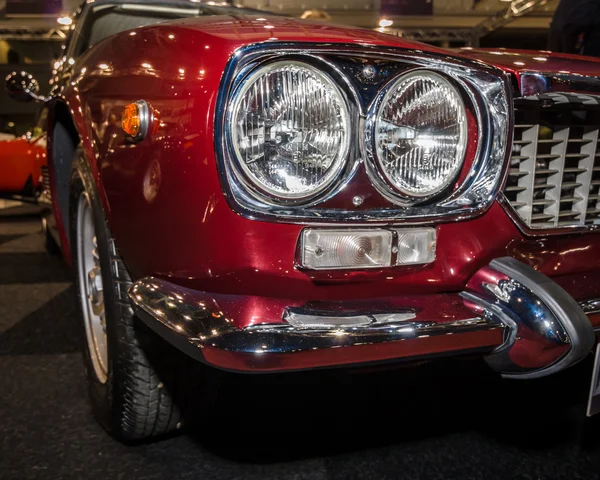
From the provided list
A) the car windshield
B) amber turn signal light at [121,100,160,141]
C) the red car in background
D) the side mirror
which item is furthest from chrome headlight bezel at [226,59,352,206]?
the red car in background

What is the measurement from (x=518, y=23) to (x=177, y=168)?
48.1 ft

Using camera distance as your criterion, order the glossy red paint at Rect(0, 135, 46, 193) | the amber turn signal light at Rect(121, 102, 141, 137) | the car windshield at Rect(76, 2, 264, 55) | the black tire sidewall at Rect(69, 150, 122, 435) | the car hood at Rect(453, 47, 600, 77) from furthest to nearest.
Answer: the glossy red paint at Rect(0, 135, 46, 193), the car windshield at Rect(76, 2, 264, 55), the black tire sidewall at Rect(69, 150, 122, 435), the car hood at Rect(453, 47, 600, 77), the amber turn signal light at Rect(121, 102, 141, 137)

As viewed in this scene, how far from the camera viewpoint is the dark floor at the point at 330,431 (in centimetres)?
156

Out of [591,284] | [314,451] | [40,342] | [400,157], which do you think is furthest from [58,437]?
[591,284]

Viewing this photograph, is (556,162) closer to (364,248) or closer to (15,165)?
(364,248)

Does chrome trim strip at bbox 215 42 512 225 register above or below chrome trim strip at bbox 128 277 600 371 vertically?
above

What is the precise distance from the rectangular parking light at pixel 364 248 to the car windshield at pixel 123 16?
1.54 m

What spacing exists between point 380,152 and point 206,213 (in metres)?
0.36

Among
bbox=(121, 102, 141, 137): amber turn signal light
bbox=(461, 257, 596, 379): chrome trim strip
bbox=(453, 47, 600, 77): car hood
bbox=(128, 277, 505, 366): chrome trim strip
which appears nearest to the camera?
bbox=(128, 277, 505, 366): chrome trim strip

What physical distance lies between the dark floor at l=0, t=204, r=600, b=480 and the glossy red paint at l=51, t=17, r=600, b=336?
26 cm

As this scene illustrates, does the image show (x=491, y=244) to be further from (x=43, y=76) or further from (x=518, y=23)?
(x=43, y=76)

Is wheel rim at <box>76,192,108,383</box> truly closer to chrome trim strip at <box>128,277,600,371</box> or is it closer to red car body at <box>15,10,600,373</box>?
red car body at <box>15,10,600,373</box>

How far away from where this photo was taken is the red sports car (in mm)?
1162

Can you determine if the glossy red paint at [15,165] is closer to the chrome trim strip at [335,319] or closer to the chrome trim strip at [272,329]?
the chrome trim strip at [272,329]
